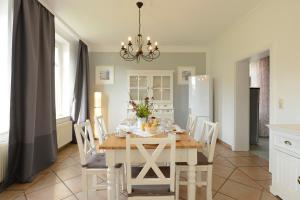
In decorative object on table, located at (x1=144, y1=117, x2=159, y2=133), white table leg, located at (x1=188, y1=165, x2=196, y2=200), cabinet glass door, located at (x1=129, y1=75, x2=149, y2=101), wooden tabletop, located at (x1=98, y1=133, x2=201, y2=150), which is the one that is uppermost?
cabinet glass door, located at (x1=129, y1=75, x2=149, y2=101)

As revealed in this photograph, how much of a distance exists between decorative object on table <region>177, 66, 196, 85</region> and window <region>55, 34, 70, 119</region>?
3.03 m

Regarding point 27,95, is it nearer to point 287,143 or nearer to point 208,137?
point 208,137

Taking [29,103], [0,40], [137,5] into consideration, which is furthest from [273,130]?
[0,40]

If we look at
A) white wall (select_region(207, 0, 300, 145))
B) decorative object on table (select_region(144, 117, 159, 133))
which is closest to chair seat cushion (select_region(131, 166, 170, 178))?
decorative object on table (select_region(144, 117, 159, 133))

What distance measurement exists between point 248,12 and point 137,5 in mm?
1997

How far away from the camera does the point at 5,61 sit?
288cm

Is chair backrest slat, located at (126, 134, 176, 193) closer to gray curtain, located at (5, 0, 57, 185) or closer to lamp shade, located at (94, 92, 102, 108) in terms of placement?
gray curtain, located at (5, 0, 57, 185)

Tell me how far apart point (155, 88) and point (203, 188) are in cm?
352

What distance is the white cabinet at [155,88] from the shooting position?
19.3 feet

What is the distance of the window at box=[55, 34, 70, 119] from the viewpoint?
193 inches

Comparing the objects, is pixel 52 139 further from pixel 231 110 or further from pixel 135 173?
pixel 231 110

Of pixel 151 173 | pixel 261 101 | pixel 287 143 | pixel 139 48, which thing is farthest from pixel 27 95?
pixel 261 101

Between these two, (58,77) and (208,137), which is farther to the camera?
(58,77)

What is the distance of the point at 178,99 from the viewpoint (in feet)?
20.5
